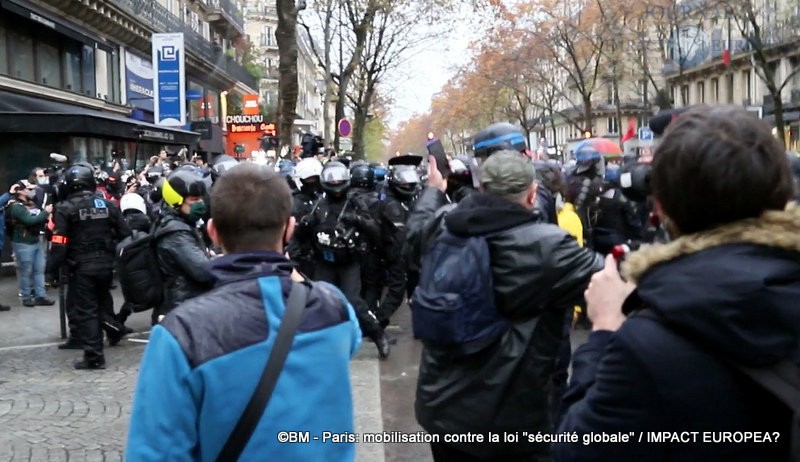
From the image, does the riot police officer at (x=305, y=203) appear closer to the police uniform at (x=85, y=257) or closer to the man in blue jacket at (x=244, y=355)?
the police uniform at (x=85, y=257)

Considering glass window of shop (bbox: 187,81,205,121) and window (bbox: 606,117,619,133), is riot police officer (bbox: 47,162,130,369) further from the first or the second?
window (bbox: 606,117,619,133)

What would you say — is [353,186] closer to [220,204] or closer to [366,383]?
[366,383]

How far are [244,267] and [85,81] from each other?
24736mm

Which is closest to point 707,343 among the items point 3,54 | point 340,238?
point 340,238

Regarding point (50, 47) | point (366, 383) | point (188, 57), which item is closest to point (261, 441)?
point (366, 383)

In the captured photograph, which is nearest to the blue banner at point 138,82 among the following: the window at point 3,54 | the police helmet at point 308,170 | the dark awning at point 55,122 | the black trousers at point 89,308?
the dark awning at point 55,122

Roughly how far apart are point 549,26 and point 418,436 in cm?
3408

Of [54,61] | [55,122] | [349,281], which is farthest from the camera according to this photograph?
[54,61]

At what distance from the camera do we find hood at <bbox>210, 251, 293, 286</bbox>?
2.35 meters

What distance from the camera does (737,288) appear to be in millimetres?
1607

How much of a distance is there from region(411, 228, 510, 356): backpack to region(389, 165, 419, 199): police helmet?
20.5 feet

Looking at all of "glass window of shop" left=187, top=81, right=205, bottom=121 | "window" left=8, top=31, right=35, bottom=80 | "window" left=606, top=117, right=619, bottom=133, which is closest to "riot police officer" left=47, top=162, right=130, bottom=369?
"window" left=8, top=31, right=35, bottom=80

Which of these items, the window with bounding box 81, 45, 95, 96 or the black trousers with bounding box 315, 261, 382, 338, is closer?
the black trousers with bounding box 315, 261, 382, 338

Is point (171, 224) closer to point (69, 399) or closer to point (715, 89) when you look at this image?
point (69, 399)
